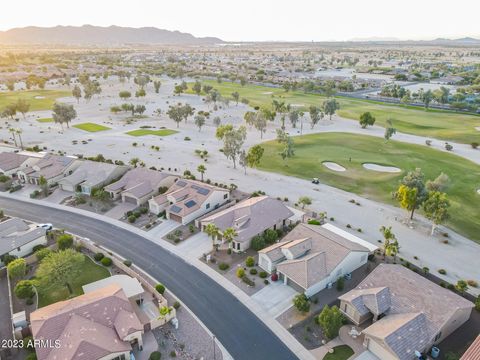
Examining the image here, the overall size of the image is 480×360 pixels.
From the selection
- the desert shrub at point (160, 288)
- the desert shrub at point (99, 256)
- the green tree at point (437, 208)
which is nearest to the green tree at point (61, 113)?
the desert shrub at point (99, 256)

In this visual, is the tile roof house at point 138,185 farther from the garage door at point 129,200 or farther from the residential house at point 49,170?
the residential house at point 49,170

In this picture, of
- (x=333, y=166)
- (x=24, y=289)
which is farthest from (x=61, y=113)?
(x=333, y=166)

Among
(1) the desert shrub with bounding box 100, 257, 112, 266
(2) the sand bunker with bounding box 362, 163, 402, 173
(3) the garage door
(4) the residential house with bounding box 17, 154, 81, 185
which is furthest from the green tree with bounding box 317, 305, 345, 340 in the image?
(4) the residential house with bounding box 17, 154, 81, 185

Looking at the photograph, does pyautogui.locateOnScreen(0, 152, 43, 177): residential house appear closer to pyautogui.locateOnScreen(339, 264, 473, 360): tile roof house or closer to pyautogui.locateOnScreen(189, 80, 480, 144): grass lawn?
pyautogui.locateOnScreen(339, 264, 473, 360): tile roof house

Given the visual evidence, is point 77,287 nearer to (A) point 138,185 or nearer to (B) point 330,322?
(A) point 138,185

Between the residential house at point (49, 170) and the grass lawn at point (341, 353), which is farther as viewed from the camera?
the residential house at point (49, 170)

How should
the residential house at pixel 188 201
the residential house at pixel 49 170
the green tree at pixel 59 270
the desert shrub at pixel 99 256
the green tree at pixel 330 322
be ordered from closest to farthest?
the green tree at pixel 330 322 < the green tree at pixel 59 270 < the desert shrub at pixel 99 256 < the residential house at pixel 188 201 < the residential house at pixel 49 170

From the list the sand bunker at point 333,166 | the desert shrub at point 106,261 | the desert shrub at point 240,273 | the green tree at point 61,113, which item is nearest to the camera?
the desert shrub at point 240,273
